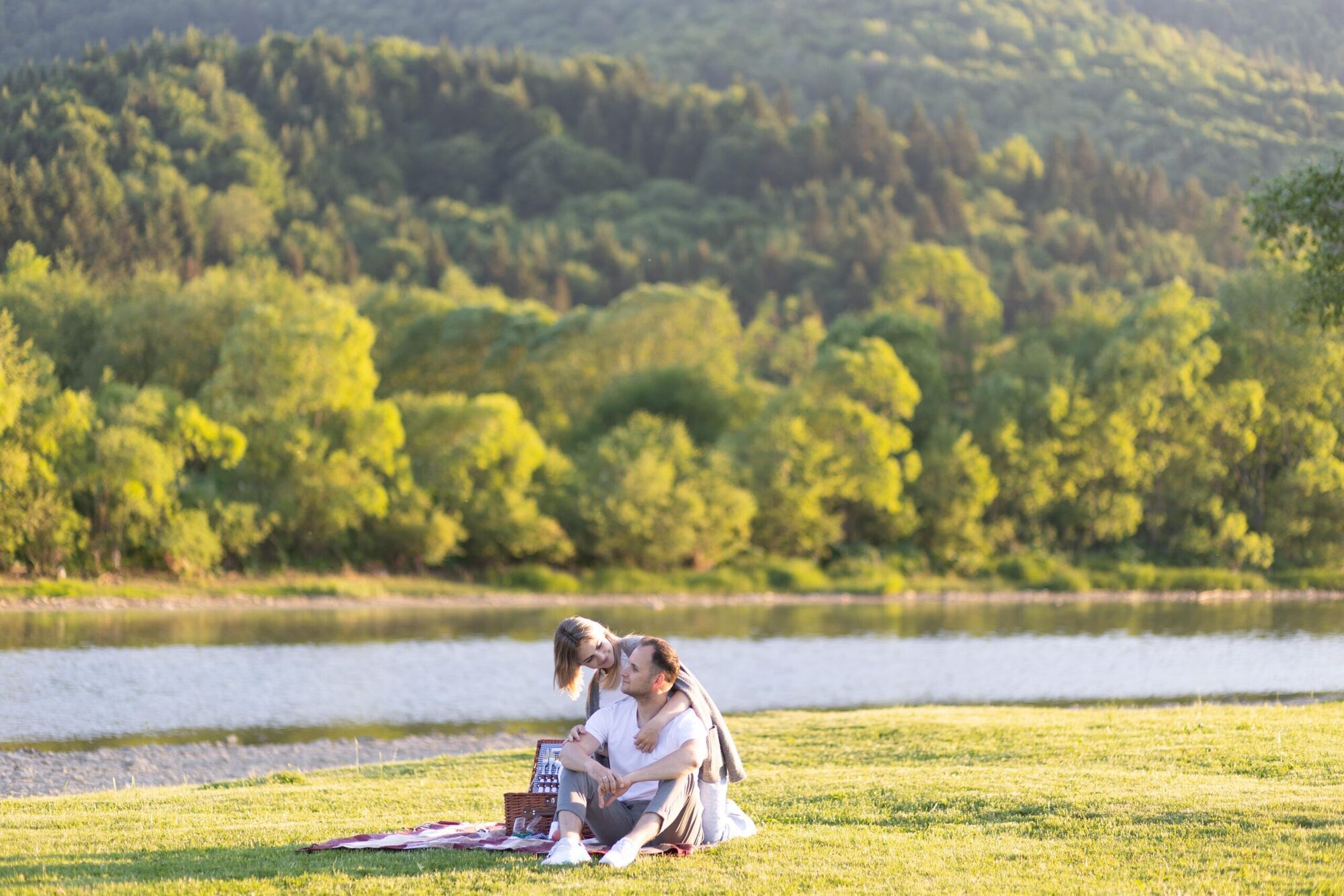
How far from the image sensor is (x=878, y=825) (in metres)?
12.4

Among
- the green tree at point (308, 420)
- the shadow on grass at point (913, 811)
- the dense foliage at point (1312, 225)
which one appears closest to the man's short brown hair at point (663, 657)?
the shadow on grass at point (913, 811)

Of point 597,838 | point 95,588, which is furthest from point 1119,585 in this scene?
point 597,838

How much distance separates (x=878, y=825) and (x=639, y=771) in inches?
106

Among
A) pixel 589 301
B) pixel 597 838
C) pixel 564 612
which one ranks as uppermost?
pixel 589 301

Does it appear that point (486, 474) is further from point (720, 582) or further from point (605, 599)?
point (720, 582)

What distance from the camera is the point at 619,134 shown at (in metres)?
185

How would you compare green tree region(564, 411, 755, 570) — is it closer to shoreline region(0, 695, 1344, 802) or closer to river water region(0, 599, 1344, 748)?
Result: river water region(0, 599, 1344, 748)

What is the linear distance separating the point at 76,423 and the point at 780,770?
45.8 meters

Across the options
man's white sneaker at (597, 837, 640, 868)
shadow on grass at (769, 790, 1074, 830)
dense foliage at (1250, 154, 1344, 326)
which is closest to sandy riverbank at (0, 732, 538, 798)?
shadow on grass at (769, 790, 1074, 830)

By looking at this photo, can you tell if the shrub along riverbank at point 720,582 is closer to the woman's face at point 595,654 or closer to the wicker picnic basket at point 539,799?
the wicker picnic basket at point 539,799

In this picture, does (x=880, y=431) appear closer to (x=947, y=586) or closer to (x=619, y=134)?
(x=947, y=586)

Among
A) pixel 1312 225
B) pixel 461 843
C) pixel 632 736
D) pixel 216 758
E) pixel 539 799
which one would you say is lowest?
pixel 216 758

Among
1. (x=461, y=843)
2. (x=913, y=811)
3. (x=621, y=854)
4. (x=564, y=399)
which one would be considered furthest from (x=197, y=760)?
(x=564, y=399)

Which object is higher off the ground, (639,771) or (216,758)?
(639,771)
